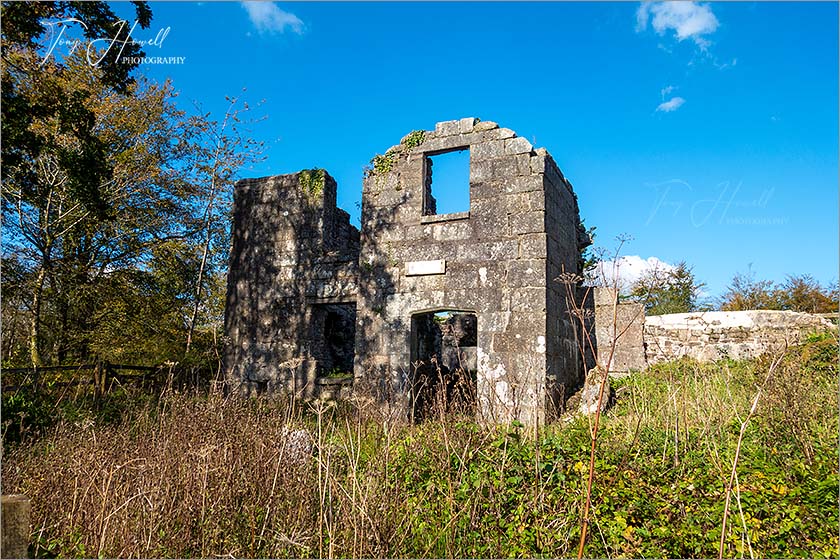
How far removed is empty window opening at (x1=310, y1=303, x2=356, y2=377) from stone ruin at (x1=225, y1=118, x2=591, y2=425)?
0.03m

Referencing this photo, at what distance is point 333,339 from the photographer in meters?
12.3

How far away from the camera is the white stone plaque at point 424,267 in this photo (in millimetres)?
9727

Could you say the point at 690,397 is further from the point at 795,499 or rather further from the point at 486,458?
the point at 486,458

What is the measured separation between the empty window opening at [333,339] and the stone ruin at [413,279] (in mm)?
35

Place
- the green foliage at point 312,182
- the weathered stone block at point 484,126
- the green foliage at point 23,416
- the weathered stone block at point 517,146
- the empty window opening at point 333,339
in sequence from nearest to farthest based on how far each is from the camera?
1. the green foliage at point 23,416
2. the weathered stone block at point 517,146
3. the weathered stone block at point 484,126
4. the empty window opening at point 333,339
5. the green foliage at point 312,182

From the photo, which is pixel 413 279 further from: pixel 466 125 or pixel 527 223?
pixel 466 125

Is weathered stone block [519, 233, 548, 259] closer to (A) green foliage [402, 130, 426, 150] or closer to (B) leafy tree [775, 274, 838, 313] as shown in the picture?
(A) green foliage [402, 130, 426, 150]

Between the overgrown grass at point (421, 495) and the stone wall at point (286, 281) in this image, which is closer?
the overgrown grass at point (421, 495)

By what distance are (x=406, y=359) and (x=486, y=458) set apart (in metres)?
5.08

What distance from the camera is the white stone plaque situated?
9.73m

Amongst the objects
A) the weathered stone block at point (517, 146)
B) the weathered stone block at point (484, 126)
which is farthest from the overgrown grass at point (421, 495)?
the weathered stone block at point (484, 126)

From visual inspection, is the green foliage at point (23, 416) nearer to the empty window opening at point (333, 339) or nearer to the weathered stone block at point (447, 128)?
the empty window opening at point (333, 339)

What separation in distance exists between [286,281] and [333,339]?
1900mm

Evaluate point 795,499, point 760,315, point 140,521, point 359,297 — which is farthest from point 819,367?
point 140,521
